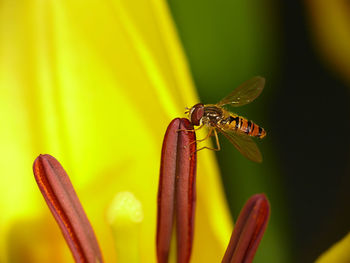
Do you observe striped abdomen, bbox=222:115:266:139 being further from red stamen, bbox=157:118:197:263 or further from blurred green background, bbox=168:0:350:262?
blurred green background, bbox=168:0:350:262

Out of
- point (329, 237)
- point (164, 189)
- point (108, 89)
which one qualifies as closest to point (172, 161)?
point (164, 189)

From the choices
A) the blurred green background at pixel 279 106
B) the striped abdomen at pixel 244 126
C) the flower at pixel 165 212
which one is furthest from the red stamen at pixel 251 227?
the blurred green background at pixel 279 106

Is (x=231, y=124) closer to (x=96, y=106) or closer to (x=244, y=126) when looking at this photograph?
(x=244, y=126)

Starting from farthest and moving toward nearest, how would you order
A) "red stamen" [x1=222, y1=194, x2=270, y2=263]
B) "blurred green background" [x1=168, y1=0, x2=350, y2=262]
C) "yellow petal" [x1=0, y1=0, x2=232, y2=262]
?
"blurred green background" [x1=168, y1=0, x2=350, y2=262], "yellow petal" [x1=0, y1=0, x2=232, y2=262], "red stamen" [x1=222, y1=194, x2=270, y2=263]

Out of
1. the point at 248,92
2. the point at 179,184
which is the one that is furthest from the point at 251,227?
the point at 248,92

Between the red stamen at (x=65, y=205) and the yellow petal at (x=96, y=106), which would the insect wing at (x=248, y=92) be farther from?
the red stamen at (x=65, y=205)

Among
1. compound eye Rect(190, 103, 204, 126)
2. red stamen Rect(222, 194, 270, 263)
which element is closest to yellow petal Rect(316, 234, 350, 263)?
red stamen Rect(222, 194, 270, 263)
